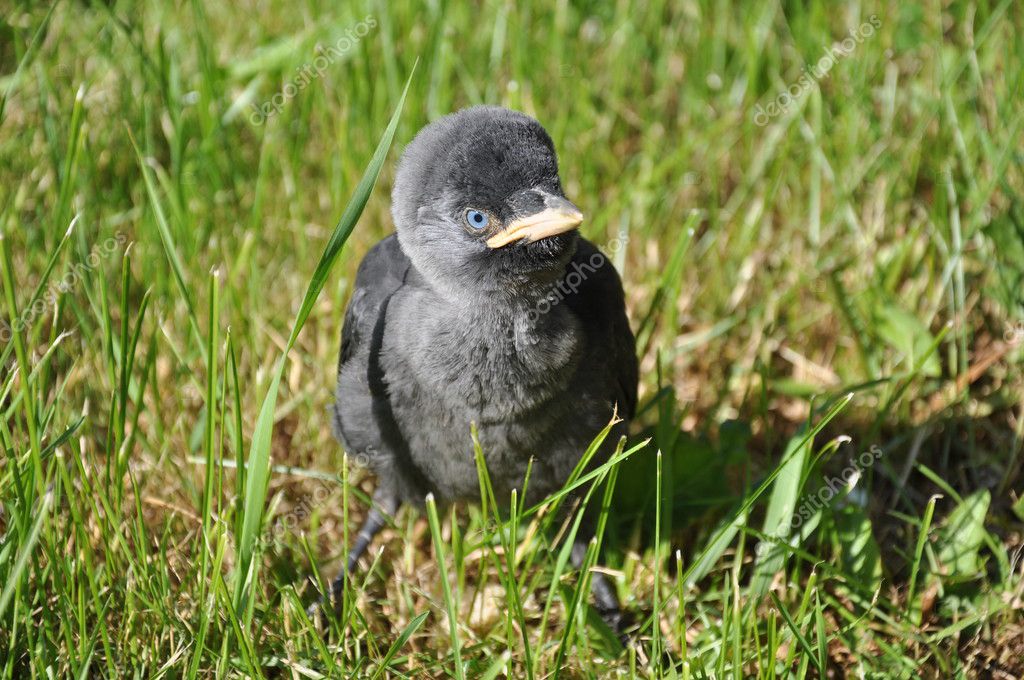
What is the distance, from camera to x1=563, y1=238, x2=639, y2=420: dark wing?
302cm

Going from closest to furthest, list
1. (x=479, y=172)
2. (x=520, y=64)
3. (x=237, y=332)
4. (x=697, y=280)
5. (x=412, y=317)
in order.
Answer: (x=479, y=172)
(x=412, y=317)
(x=237, y=332)
(x=697, y=280)
(x=520, y=64)

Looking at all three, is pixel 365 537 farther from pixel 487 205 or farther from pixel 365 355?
pixel 487 205

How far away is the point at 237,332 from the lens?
379 centimetres

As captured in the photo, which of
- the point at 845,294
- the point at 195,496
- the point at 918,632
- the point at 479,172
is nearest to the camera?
the point at 479,172

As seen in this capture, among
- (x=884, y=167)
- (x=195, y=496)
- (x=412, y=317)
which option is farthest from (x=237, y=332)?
(x=884, y=167)

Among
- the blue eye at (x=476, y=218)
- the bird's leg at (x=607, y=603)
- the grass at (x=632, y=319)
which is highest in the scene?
the blue eye at (x=476, y=218)

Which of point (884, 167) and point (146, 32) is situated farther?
point (146, 32)

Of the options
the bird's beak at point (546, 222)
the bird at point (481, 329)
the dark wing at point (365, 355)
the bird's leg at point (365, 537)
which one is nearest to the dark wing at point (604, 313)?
the bird at point (481, 329)

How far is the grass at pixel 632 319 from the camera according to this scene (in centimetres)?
270

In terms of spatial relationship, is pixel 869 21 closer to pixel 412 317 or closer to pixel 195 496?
pixel 412 317

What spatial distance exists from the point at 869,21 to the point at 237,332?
3188mm

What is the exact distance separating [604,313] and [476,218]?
0.59 metres

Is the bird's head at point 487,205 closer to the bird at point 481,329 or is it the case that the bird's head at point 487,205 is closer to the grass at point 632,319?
the bird at point 481,329

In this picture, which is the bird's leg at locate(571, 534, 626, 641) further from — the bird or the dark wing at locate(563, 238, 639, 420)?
the dark wing at locate(563, 238, 639, 420)
